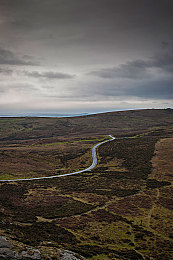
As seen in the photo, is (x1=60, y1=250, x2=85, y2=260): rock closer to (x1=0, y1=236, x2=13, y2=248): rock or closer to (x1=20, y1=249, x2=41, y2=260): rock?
(x1=20, y1=249, x2=41, y2=260): rock

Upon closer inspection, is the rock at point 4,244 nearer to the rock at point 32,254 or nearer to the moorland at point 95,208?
the moorland at point 95,208

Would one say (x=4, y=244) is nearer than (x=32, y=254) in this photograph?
No

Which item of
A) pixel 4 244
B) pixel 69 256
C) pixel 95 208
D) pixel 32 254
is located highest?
pixel 4 244

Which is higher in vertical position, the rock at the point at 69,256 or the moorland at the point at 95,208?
the rock at the point at 69,256

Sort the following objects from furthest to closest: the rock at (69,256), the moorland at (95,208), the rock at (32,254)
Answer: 1. the moorland at (95,208)
2. the rock at (69,256)
3. the rock at (32,254)

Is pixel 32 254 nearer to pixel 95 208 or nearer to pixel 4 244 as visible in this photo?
pixel 4 244

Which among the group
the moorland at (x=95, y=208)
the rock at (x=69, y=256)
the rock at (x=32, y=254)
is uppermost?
the rock at (x=32, y=254)

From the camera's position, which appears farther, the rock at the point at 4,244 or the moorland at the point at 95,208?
the moorland at the point at 95,208

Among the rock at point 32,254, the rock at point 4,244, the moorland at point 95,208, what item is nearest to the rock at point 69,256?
the moorland at point 95,208

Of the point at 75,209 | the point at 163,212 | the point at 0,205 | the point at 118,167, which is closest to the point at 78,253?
the point at 75,209

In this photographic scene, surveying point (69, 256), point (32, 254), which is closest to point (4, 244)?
point (32, 254)

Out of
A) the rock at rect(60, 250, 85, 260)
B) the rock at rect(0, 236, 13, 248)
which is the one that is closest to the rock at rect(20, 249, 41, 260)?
the rock at rect(0, 236, 13, 248)

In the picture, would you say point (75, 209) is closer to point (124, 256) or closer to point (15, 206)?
point (15, 206)
